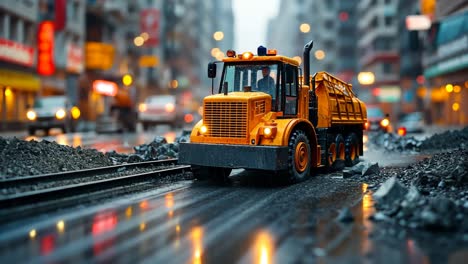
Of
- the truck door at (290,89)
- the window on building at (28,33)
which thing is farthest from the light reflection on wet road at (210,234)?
the window on building at (28,33)

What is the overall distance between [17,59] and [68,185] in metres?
28.3

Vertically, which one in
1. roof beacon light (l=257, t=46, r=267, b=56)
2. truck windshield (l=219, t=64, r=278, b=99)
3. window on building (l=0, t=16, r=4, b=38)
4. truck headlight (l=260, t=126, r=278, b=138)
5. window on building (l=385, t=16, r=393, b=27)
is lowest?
truck headlight (l=260, t=126, r=278, b=138)

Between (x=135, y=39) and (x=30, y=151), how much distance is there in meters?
53.3

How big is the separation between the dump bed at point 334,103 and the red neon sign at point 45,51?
1094 inches

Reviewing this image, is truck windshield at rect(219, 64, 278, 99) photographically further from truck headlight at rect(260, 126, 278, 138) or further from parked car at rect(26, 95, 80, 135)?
parked car at rect(26, 95, 80, 135)

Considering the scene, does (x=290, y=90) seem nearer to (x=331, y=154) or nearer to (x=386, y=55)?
(x=331, y=154)

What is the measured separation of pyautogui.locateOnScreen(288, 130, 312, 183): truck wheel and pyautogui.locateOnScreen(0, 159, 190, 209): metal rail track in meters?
3.00

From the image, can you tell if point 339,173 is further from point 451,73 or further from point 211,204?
point 451,73

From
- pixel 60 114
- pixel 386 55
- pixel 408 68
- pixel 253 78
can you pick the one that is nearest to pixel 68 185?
pixel 253 78

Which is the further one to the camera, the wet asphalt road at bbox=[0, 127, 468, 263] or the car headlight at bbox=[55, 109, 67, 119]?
the car headlight at bbox=[55, 109, 67, 119]

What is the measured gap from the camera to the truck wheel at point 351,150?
1467 centimetres

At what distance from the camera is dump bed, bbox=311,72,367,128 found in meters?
13.1

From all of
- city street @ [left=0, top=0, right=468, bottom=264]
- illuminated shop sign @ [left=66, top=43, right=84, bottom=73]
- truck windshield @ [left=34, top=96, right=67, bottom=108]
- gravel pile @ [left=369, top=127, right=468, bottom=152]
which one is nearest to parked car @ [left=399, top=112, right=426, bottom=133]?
city street @ [left=0, top=0, right=468, bottom=264]

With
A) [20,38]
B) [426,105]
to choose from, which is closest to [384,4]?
[426,105]
